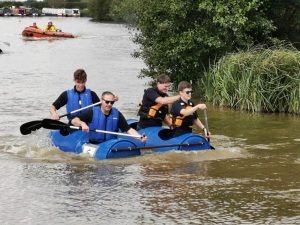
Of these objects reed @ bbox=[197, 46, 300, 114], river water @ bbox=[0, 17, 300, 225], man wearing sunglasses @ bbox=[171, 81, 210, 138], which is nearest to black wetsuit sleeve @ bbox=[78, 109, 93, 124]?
Answer: river water @ bbox=[0, 17, 300, 225]

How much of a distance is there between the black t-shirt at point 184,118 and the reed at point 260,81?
5557 millimetres

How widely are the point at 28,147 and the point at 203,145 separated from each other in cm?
341

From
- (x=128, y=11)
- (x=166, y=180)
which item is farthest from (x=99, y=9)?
(x=166, y=180)

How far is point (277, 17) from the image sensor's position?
2175cm

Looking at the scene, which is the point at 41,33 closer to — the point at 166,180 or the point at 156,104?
the point at 156,104

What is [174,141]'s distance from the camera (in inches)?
469

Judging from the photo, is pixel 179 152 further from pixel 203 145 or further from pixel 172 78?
pixel 172 78

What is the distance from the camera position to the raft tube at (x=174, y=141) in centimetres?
1186

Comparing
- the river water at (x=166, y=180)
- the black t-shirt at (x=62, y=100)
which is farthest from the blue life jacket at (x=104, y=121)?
the black t-shirt at (x=62, y=100)

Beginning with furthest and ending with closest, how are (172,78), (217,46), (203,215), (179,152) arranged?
1. (172,78)
2. (217,46)
3. (179,152)
4. (203,215)

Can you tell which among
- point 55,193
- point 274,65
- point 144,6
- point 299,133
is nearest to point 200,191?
point 55,193

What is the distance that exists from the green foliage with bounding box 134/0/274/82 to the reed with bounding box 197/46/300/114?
39.6 inches

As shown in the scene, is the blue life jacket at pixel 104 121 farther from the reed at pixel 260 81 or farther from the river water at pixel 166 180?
the reed at pixel 260 81

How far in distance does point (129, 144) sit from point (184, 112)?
1107mm
